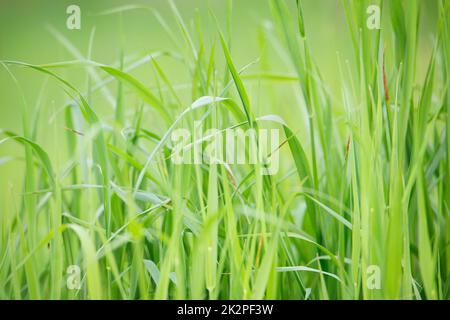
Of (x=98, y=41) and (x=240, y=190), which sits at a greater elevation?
(x=98, y=41)

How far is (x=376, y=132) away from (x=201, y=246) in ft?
0.76

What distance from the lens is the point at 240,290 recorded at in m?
0.61

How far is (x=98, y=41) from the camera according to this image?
96 cm

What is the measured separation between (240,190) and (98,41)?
0.42 meters

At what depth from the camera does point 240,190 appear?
71cm

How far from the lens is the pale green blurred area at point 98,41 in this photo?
2.63 feet

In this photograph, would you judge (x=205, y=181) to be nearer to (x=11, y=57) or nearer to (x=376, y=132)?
(x=376, y=132)

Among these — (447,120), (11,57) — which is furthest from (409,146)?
(11,57)

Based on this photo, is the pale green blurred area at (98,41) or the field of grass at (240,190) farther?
the pale green blurred area at (98,41)

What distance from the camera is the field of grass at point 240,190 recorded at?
24.0 inches

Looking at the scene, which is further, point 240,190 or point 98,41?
point 98,41

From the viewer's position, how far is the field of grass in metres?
0.61

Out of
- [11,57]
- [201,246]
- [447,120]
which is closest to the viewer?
[201,246]

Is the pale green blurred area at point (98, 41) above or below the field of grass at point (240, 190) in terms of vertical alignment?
above
